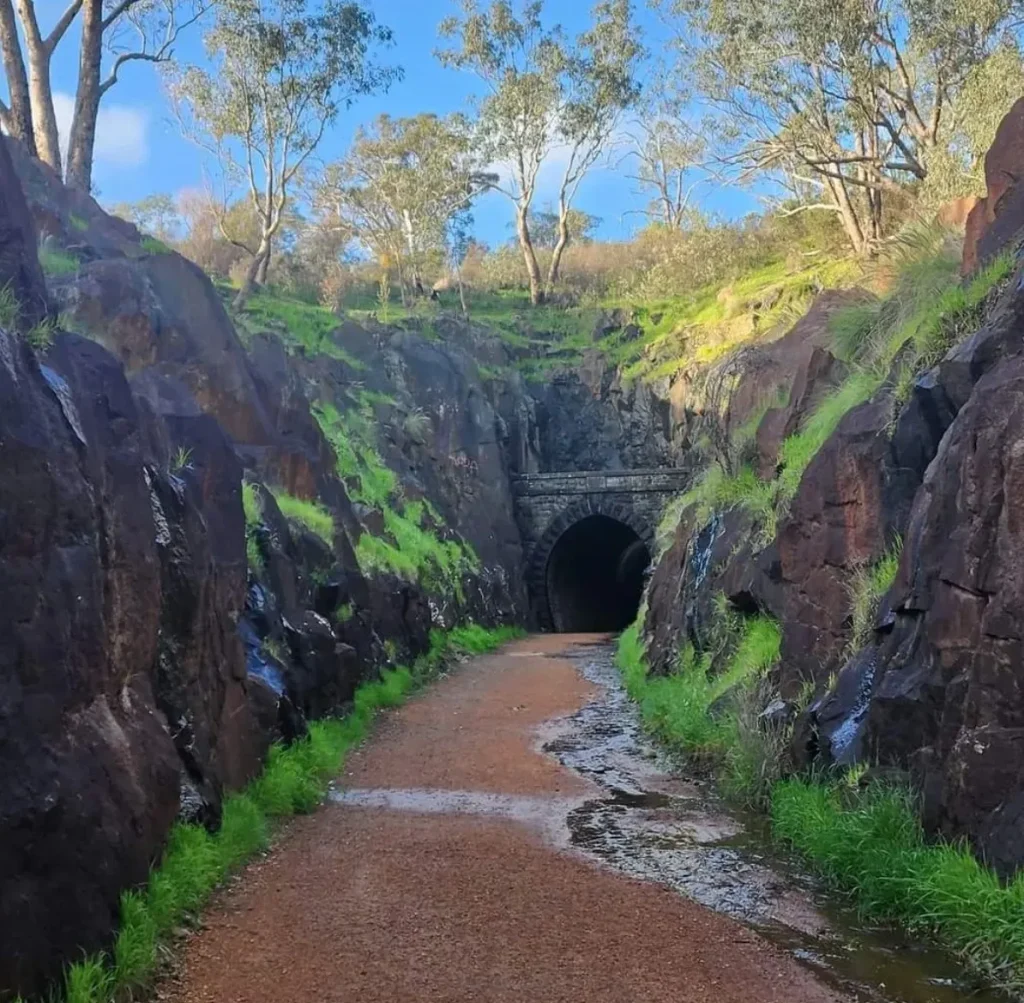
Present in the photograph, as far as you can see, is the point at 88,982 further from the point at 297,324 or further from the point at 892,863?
the point at 297,324

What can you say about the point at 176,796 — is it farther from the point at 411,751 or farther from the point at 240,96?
Result: the point at 240,96

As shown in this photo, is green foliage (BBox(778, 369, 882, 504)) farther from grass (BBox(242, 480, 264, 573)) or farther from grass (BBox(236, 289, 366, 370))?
grass (BBox(236, 289, 366, 370))

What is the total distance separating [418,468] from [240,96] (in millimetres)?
14355

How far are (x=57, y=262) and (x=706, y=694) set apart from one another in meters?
12.8

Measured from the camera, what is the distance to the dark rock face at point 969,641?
595cm

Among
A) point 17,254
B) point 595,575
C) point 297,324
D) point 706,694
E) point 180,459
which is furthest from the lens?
point 595,575

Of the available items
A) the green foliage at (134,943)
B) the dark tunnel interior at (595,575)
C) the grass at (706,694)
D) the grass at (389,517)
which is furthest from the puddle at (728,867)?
the dark tunnel interior at (595,575)

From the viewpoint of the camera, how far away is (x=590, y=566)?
3988 centimetres

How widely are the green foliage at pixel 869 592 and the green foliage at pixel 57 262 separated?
535 inches

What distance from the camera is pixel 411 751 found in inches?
476

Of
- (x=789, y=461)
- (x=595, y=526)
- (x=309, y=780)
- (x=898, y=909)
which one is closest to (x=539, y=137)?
(x=595, y=526)

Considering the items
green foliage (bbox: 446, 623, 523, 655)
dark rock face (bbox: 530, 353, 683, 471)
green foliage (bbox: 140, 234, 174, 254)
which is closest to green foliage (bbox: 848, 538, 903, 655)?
green foliage (bbox: 446, 623, 523, 655)

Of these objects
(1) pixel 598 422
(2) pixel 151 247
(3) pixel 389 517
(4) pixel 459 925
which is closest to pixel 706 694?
(4) pixel 459 925

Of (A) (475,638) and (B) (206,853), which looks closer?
(B) (206,853)
